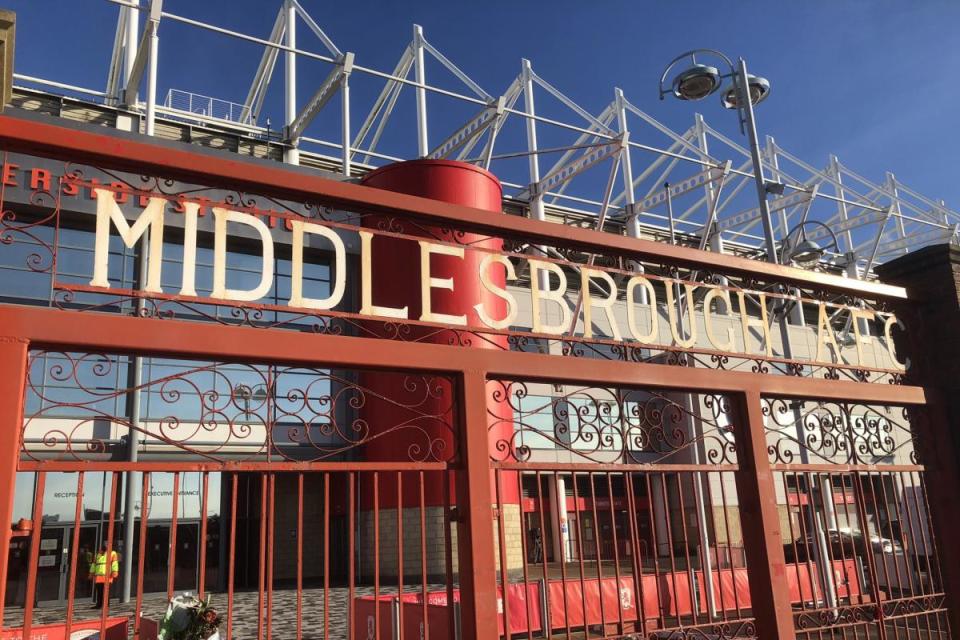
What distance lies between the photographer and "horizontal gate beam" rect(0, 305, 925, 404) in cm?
419

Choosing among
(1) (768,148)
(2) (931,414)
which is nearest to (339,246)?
(2) (931,414)

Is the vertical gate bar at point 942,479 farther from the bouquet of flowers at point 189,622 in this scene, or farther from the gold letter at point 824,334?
the bouquet of flowers at point 189,622

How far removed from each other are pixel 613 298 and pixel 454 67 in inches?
1047

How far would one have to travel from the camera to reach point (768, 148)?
44.8m

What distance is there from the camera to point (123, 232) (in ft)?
15.2

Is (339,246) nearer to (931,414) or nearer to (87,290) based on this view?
(87,290)

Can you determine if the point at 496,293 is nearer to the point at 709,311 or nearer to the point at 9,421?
the point at 709,311

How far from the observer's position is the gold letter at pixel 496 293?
573 cm

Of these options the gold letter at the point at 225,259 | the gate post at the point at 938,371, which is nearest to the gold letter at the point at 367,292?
the gold letter at the point at 225,259

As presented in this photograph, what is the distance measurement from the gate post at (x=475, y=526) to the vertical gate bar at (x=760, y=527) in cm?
254

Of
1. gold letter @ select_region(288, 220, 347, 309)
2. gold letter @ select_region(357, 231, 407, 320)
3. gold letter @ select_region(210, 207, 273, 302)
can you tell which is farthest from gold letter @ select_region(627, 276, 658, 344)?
gold letter @ select_region(210, 207, 273, 302)

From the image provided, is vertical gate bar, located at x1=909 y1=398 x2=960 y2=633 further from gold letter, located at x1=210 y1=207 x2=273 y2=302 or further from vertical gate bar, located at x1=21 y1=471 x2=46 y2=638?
vertical gate bar, located at x1=21 y1=471 x2=46 y2=638

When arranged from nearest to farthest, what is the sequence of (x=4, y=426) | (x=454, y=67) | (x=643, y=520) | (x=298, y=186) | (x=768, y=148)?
(x=4, y=426), (x=298, y=186), (x=643, y=520), (x=454, y=67), (x=768, y=148)

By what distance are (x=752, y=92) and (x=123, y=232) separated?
10.7 m
